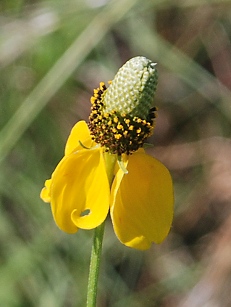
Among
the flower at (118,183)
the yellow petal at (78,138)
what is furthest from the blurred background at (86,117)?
the flower at (118,183)

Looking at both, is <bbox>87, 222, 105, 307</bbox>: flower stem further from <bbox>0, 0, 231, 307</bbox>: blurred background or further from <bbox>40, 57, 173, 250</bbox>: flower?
<bbox>0, 0, 231, 307</bbox>: blurred background

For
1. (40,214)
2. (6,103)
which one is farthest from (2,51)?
(40,214)

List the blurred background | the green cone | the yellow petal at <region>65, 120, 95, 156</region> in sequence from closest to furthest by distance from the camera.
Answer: the green cone < the yellow petal at <region>65, 120, 95, 156</region> < the blurred background

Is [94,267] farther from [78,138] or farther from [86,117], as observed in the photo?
[86,117]

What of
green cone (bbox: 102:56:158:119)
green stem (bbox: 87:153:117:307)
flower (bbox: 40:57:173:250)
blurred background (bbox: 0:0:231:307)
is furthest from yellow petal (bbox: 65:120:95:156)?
blurred background (bbox: 0:0:231:307)

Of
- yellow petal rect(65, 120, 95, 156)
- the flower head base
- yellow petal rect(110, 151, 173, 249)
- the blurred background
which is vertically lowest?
the blurred background

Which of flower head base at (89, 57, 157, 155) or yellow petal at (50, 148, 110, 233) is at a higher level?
flower head base at (89, 57, 157, 155)

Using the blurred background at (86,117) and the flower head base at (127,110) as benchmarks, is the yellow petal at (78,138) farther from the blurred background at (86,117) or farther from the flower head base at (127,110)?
the blurred background at (86,117)

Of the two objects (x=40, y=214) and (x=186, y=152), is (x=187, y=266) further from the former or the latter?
(x=40, y=214)
